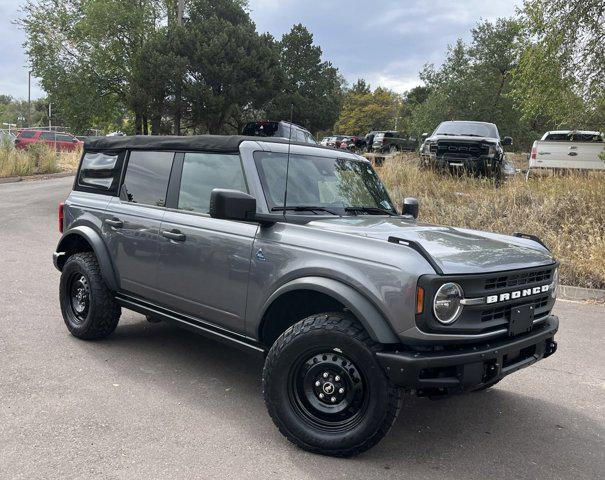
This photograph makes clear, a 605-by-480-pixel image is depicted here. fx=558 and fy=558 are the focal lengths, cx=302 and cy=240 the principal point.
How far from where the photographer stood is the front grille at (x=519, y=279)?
3.10 meters

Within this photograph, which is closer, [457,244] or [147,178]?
[457,244]

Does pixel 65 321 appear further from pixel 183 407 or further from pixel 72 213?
pixel 183 407

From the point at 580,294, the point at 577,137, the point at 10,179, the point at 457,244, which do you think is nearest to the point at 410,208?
the point at 457,244

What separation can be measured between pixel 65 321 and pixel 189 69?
1671 cm

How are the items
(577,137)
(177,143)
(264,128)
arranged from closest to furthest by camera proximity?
(177,143) → (577,137) → (264,128)

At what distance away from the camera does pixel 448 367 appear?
2932 mm

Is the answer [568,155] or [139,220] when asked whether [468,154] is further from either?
[139,220]

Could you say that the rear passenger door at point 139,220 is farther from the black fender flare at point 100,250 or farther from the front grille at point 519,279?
the front grille at point 519,279

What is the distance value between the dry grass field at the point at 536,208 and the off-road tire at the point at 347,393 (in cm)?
602

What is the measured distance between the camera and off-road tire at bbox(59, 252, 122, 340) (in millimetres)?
4844

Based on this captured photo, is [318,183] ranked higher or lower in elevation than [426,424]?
higher

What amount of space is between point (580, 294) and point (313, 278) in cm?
579

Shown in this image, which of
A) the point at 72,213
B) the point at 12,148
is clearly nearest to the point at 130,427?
the point at 72,213

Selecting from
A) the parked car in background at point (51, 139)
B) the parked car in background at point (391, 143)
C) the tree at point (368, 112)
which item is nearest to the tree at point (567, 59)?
the parked car in background at point (391, 143)
